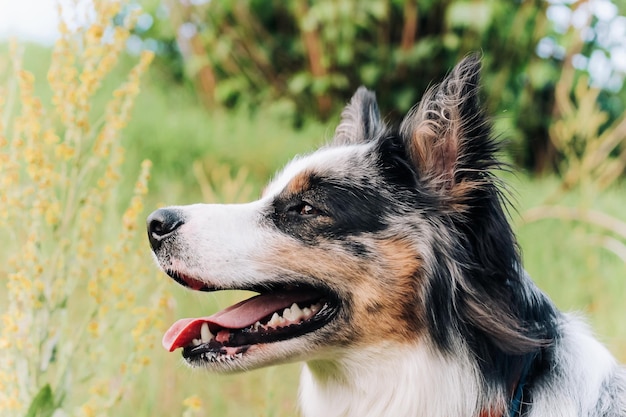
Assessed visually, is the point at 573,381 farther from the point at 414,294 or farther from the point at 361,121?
the point at 361,121

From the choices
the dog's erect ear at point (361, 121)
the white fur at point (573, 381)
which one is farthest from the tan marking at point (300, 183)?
the white fur at point (573, 381)

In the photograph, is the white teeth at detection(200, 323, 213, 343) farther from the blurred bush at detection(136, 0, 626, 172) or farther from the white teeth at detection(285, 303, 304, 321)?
the blurred bush at detection(136, 0, 626, 172)

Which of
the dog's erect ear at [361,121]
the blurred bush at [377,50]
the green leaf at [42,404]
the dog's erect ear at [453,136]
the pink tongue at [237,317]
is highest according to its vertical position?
the blurred bush at [377,50]

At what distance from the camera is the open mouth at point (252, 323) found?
2.25 meters

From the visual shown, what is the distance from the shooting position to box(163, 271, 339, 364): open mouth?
225cm

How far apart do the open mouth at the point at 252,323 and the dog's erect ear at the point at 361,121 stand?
2.72 ft

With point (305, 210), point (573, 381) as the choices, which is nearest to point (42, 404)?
point (305, 210)

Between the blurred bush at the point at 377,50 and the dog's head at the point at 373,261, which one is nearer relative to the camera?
the dog's head at the point at 373,261

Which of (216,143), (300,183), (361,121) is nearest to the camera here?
(300,183)

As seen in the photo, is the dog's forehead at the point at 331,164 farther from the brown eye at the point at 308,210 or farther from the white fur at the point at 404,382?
the white fur at the point at 404,382

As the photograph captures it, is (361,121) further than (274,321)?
Yes

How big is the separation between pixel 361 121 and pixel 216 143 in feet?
13.1

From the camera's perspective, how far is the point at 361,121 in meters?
2.99

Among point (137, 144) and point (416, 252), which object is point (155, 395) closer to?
point (416, 252)
